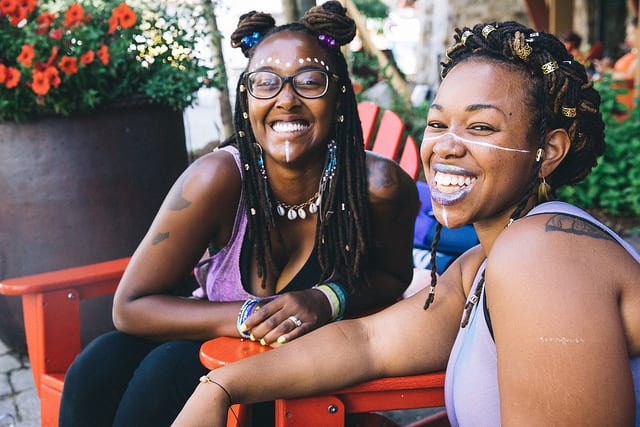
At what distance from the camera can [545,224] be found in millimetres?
1366

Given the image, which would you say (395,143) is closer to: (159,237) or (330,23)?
(330,23)

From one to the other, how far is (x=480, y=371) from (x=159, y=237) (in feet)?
3.58

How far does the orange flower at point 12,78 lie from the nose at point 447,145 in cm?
240

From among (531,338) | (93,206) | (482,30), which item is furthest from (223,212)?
(93,206)

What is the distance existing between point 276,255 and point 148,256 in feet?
1.37

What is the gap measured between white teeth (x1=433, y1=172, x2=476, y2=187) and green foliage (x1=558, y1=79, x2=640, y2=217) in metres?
4.27

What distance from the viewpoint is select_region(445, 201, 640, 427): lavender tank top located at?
1416mm

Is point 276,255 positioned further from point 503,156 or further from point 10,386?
point 10,386

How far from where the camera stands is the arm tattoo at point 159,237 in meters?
2.13

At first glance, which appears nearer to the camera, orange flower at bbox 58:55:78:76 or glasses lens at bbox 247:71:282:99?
glasses lens at bbox 247:71:282:99

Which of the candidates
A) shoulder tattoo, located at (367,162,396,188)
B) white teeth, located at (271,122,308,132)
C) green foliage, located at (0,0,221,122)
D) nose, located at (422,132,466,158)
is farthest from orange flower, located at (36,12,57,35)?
nose, located at (422,132,466,158)

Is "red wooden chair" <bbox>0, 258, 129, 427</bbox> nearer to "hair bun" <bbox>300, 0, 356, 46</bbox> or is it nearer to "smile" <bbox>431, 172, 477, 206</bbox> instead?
"hair bun" <bbox>300, 0, 356, 46</bbox>

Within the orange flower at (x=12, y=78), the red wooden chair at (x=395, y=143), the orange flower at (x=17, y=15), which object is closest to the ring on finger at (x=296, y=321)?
the red wooden chair at (x=395, y=143)

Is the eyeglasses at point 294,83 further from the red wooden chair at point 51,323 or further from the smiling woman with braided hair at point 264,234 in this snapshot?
the red wooden chair at point 51,323
